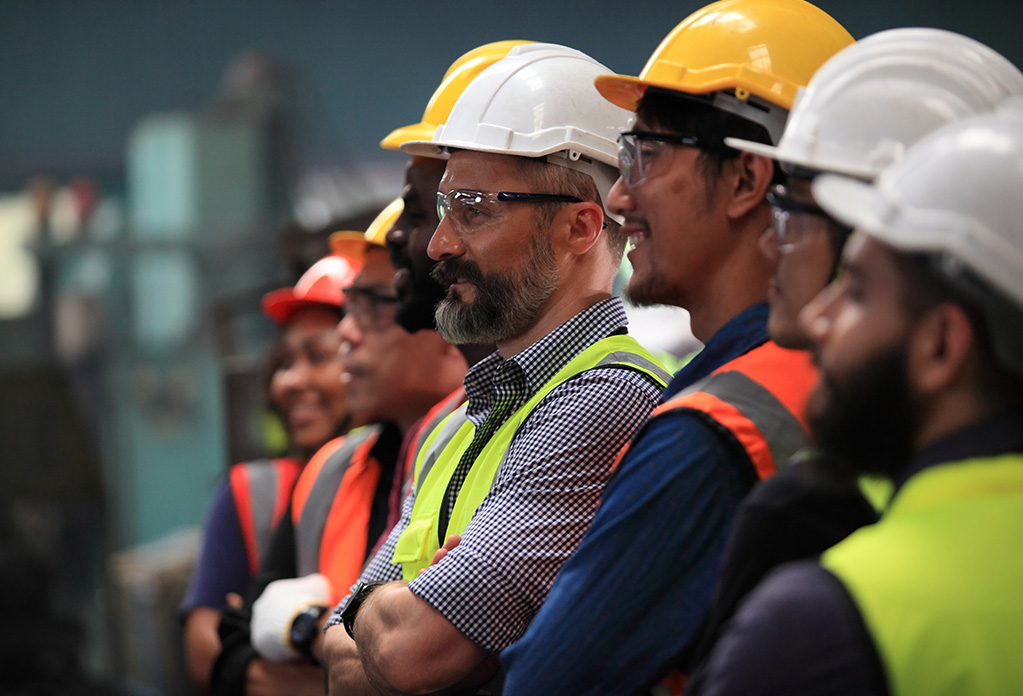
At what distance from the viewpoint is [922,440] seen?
4.05 feet

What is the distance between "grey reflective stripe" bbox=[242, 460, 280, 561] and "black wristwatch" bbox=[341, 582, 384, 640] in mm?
1940

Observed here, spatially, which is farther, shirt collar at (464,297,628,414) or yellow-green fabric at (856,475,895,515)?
shirt collar at (464,297,628,414)

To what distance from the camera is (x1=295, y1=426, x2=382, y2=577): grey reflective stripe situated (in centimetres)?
347

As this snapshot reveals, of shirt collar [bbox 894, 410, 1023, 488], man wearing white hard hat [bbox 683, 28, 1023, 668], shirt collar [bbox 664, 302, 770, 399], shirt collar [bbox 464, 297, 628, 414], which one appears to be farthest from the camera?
shirt collar [bbox 464, 297, 628, 414]

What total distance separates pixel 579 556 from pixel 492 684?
0.53m

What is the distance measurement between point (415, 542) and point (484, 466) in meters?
0.22

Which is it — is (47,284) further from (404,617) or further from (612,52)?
(404,617)

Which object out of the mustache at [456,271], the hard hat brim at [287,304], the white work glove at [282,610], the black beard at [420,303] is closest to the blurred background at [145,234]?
the hard hat brim at [287,304]

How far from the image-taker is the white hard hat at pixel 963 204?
1.17 meters

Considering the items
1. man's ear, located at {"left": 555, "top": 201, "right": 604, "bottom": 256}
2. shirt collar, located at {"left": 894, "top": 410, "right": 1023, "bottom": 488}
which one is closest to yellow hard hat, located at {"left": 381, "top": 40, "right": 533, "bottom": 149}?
man's ear, located at {"left": 555, "top": 201, "right": 604, "bottom": 256}

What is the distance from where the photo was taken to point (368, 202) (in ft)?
24.5

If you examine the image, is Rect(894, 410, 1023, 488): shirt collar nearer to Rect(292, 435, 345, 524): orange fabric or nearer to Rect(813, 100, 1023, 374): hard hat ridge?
Rect(813, 100, 1023, 374): hard hat ridge

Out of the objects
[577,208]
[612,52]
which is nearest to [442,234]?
[577,208]

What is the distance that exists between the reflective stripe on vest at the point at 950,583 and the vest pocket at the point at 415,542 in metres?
1.19
